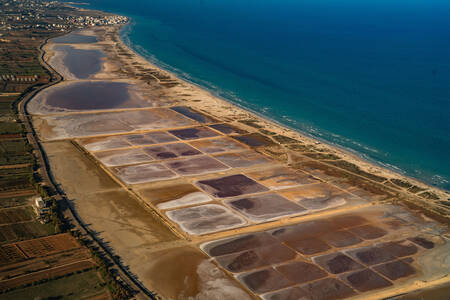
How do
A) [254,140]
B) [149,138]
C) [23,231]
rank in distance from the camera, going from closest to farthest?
[23,231]
[149,138]
[254,140]

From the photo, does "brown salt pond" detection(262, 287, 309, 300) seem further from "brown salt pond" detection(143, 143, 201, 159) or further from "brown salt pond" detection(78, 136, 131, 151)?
"brown salt pond" detection(78, 136, 131, 151)

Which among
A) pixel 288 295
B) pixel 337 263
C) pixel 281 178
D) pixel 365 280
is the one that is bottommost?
pixel 288 295

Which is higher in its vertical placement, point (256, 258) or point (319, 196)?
point (319, 196)

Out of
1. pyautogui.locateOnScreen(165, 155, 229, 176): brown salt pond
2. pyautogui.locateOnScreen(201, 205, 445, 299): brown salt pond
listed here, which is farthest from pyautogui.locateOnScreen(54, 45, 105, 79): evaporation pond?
pyautogui.locateOnScreen(201, 205, 445, 299): brown salt pond

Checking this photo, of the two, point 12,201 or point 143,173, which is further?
point 143,173

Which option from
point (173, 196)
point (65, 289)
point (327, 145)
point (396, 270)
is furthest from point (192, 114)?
point (65, 289)

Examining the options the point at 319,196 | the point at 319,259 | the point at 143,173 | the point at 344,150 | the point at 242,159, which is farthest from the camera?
the point at 344,150

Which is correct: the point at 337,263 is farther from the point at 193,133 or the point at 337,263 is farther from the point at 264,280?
the point at 193,133
